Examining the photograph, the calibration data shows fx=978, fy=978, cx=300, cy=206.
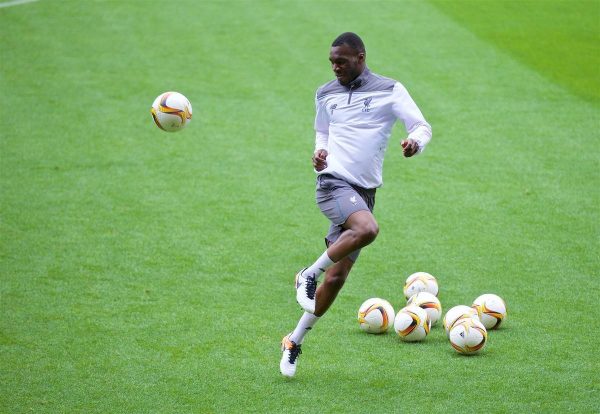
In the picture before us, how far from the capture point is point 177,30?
71.7 feet

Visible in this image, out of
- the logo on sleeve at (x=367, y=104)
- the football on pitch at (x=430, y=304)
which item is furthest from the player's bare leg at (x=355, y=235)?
the football on pitch at (x=430, y=304)

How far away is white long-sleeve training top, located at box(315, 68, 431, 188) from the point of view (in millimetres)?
8359

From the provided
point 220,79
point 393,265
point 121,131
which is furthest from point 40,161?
point 393,265

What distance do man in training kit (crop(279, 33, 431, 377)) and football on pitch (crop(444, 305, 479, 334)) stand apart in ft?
4.23

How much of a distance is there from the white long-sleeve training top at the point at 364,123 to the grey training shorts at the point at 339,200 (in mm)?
71

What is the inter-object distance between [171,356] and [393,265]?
3.60 m

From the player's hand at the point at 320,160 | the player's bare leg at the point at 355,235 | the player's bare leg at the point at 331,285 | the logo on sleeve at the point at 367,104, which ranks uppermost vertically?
the logo on sleeve at the point at 367,104

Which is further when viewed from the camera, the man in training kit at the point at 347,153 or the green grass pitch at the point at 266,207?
the green grass pitch at the point at 266,207

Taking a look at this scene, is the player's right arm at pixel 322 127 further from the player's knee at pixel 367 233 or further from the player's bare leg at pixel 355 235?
the player's knee at pixel 367 233

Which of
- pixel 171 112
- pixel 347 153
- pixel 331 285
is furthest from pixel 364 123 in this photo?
pixel 171 112

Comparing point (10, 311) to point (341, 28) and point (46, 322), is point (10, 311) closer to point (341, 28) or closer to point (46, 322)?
point (46, 322)

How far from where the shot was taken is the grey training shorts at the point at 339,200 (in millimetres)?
8141

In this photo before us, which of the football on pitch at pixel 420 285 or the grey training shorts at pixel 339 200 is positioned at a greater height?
the grey training shorts at pixel 339 200

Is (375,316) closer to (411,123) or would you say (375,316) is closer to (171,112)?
(411,123)
